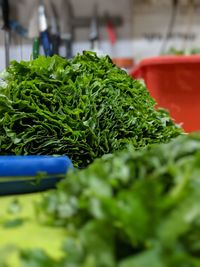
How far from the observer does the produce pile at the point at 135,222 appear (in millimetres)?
276

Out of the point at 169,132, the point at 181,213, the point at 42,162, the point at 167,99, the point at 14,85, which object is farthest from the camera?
the point at 167,99

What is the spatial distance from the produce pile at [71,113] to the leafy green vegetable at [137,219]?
0.28 m

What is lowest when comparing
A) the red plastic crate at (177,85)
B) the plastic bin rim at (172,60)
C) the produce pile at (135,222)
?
the red plastic crate at (177,85)

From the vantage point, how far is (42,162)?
56 centimetres

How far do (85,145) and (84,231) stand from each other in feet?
1.17

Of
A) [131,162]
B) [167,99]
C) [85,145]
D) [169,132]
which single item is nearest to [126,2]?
[167,99]

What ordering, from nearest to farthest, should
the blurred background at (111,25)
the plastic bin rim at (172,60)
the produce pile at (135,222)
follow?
the produce pile at (135,222)
the plastic bin rim at (172,60)
the blurred background at (111,25)

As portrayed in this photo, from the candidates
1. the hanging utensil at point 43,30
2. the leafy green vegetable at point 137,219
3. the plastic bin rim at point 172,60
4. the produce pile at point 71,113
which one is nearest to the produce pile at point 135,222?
the leafy green vegetable at point 137,219

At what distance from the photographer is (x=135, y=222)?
0.29 meters

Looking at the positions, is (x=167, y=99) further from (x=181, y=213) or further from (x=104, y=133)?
(x=181, y=213)

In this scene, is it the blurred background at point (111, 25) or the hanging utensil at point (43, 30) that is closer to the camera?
the hanging utensil at point (43, 30)

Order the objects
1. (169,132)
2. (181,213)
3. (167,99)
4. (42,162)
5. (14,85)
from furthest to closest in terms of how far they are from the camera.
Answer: (167,99) < (169,132) < (14,85) < (42,162) < (181,213)

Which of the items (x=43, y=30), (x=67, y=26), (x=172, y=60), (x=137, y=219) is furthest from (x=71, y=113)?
(x=67, y=26)

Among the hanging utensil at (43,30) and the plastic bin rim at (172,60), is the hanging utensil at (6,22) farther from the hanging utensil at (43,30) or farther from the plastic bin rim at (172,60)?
the plastic bin rim at (172,60)
